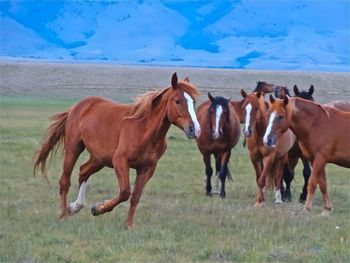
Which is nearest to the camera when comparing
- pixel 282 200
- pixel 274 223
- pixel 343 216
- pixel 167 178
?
pixel 274 223

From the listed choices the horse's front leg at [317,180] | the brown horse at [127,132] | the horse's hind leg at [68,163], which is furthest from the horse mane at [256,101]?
the horse's hind leg at [68,163]

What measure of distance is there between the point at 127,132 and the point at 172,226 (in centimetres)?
125

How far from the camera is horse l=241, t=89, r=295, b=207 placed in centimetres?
1277

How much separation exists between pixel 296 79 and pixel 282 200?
1954 inches

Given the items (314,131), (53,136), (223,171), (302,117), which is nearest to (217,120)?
(223,171)

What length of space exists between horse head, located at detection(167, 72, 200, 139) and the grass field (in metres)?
1.22

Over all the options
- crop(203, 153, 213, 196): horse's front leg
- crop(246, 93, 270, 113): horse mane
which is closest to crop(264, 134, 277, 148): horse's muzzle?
crop(246, 93, 270, 113): horse mane

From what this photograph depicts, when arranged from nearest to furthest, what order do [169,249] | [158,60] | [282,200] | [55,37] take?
[169,249] → [282,200] → [158,60] → [55,37]

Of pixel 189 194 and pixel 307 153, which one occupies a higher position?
pixel 307 153

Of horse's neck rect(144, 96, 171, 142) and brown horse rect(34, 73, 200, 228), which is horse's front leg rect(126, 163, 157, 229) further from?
horse's neck rect(144, 96, 171, 142)

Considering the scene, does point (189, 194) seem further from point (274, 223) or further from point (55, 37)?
point (55, 37)

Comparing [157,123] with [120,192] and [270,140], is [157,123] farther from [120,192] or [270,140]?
[270,140]

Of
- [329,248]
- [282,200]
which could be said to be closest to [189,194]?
[282,200]

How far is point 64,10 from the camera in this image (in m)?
120
